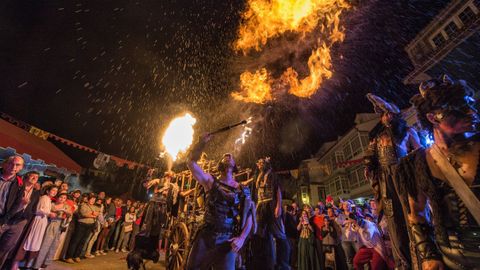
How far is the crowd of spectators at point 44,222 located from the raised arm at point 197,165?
167 inches

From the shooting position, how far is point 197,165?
3504mm

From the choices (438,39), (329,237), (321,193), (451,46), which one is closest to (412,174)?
(329,237)

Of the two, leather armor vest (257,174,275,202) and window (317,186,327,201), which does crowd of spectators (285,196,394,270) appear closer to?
leather armor vest (257,174,275,202)

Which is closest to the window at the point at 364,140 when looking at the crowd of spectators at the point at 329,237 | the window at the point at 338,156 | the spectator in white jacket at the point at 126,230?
the window at the point at 338,156

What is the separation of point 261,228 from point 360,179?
26.7m

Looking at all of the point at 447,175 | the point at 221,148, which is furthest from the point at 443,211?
the point at 221,148

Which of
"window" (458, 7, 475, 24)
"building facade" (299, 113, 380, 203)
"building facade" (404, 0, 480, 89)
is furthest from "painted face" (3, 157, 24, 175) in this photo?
"window" (458, 7, 475, 24)

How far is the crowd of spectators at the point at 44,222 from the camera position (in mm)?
4602

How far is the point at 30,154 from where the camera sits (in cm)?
1241

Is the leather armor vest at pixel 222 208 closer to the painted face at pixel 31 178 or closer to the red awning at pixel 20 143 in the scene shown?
the painted face at pixel 31 178

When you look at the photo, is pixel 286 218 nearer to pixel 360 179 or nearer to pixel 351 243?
pixel 351 243

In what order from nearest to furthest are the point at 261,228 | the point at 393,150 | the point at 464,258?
the point at 464,258 < the point at 393,150 < the point at 261,228

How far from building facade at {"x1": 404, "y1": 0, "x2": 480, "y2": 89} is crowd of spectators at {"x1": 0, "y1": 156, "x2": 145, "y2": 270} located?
21.7 m

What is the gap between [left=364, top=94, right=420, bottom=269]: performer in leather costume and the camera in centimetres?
265
